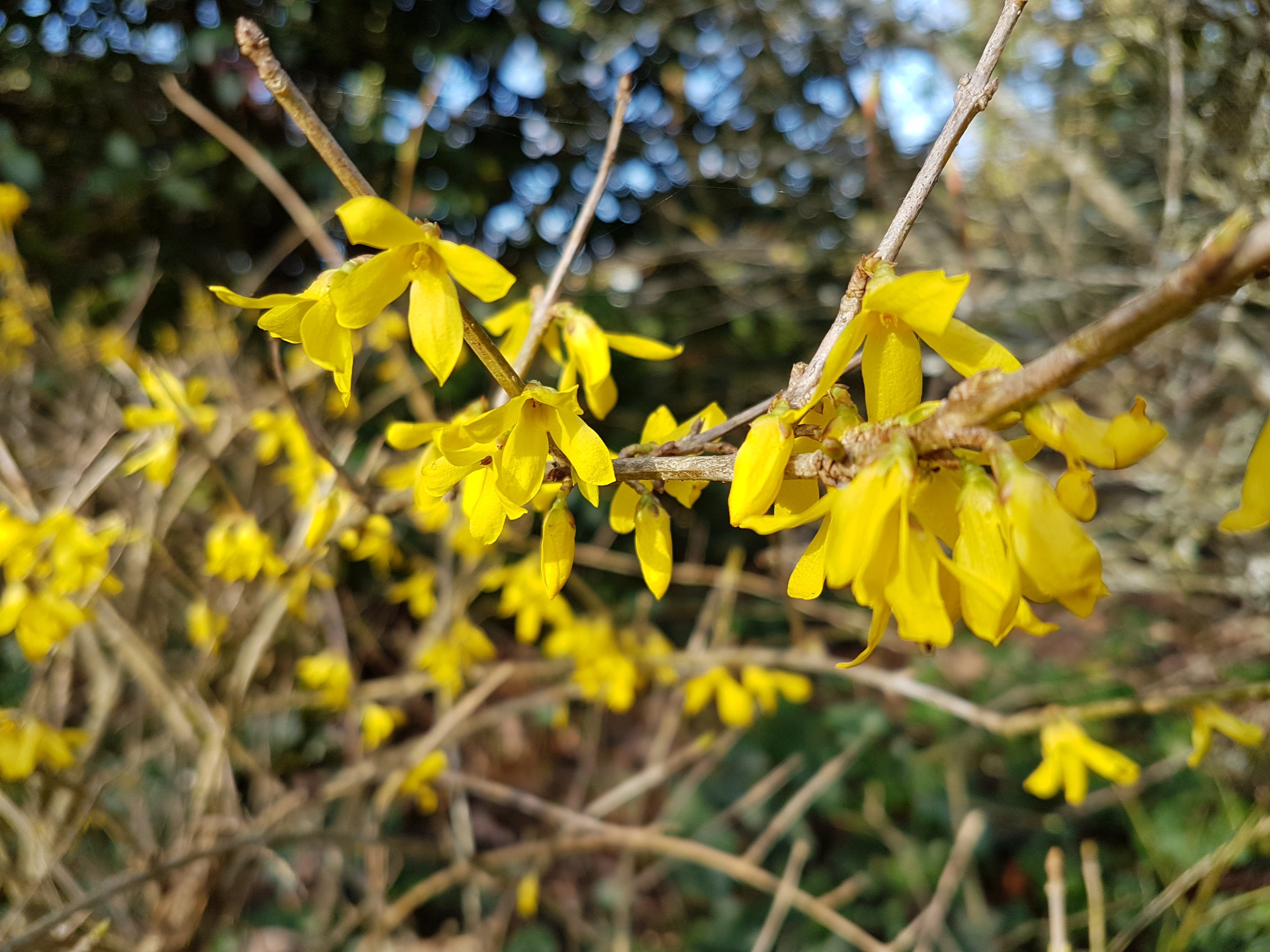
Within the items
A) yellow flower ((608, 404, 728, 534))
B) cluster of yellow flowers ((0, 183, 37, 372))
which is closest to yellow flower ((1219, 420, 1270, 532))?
yellow flower ((608, 404, 728, 534))

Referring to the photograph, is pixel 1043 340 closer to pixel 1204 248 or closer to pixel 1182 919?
pixel 1182 919

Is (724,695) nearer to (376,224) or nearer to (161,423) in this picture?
Answer: (161,423)

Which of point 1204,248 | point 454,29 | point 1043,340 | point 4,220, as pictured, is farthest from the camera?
point 1043,340

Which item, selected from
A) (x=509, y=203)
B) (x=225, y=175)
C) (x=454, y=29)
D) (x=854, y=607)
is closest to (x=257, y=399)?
(x=225, y=175)

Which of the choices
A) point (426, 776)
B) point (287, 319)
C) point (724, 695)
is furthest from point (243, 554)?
point (724, 695)

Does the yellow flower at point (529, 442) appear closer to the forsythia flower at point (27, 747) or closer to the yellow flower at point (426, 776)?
the forsythia flower at point (27, 747)

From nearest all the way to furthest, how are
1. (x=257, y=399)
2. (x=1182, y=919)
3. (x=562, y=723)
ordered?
1. (x=1182, y=919)
2. (x=562, y=723)
3. (x=257, y=399)

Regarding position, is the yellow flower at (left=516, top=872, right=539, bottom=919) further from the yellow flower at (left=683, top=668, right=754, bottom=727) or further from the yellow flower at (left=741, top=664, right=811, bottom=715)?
the yellow flower at (left=741, top=664, right=811, bottom=715)
